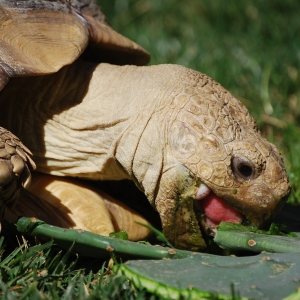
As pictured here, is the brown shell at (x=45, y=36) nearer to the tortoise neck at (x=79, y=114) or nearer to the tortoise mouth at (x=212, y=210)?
the tortoise neck at (x=79, y=114)

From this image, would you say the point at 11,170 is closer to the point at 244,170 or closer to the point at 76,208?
the point at 76,208

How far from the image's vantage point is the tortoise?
260 centimetres

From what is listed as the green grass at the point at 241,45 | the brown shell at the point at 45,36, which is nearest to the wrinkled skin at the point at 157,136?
the brown shell at the point at 45,36

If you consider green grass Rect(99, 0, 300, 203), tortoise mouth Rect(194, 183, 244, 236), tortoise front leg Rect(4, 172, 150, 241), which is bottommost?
green grass Rect(99, 0, 300, 203)

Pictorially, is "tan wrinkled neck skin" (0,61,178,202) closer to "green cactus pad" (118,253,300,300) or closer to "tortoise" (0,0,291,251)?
"tortoise" (0,0,291,251)

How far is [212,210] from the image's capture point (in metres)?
2.67

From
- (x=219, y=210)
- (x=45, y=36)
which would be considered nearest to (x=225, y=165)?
(x=219, y=210)

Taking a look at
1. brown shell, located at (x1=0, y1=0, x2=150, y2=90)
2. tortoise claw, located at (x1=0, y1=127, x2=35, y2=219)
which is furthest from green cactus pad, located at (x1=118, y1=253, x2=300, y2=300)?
brown shell, located at (x1=0, y1=0, x2=150, y2=90)

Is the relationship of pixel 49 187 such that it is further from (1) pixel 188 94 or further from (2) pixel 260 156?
(2) pixel 260 156

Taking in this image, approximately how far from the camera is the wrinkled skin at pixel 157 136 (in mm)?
2607

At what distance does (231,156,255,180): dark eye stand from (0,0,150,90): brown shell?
82 cm

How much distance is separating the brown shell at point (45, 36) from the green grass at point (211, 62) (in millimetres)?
769

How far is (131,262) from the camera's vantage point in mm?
2178

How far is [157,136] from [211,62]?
9.09 ft
